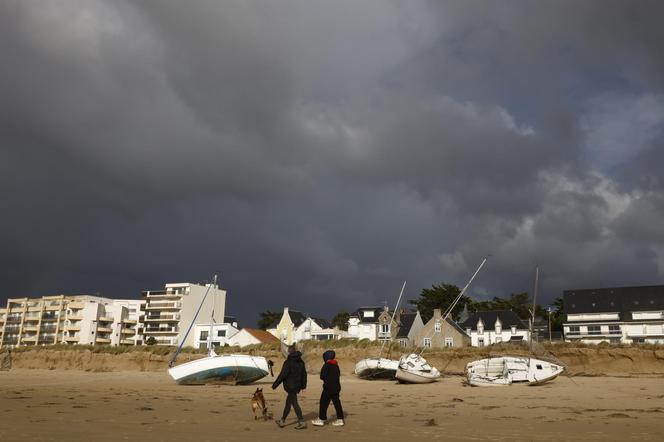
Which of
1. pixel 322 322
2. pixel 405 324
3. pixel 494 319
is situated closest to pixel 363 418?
pixel 405 324

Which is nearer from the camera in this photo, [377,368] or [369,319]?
[377,368]

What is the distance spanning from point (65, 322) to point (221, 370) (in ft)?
390

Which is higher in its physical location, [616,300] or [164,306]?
[616,300]

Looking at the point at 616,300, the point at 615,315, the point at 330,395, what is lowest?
the point at 330,395

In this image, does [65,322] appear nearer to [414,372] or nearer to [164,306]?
[164,306]

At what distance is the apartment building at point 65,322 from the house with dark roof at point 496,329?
83205mm

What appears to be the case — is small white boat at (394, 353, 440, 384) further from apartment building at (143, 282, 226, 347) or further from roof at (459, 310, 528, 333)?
apartment building at (143, 282, 226, 347)

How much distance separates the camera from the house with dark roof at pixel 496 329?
8656cm

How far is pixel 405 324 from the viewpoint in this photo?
85.8 m

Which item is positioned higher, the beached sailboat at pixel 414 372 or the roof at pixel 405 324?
the roof at pixel 405 324

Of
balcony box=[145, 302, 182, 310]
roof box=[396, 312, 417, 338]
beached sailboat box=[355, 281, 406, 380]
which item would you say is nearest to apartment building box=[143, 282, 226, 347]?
balcony box=[145, 302, 182, 310]

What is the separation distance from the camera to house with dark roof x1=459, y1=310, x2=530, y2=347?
284 ft

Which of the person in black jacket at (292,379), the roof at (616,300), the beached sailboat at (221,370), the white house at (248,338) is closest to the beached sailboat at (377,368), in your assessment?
the beached sailboat at (221,370)

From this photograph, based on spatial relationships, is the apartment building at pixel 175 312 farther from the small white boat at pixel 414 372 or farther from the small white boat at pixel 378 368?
the small white boat at pixel 414 372
